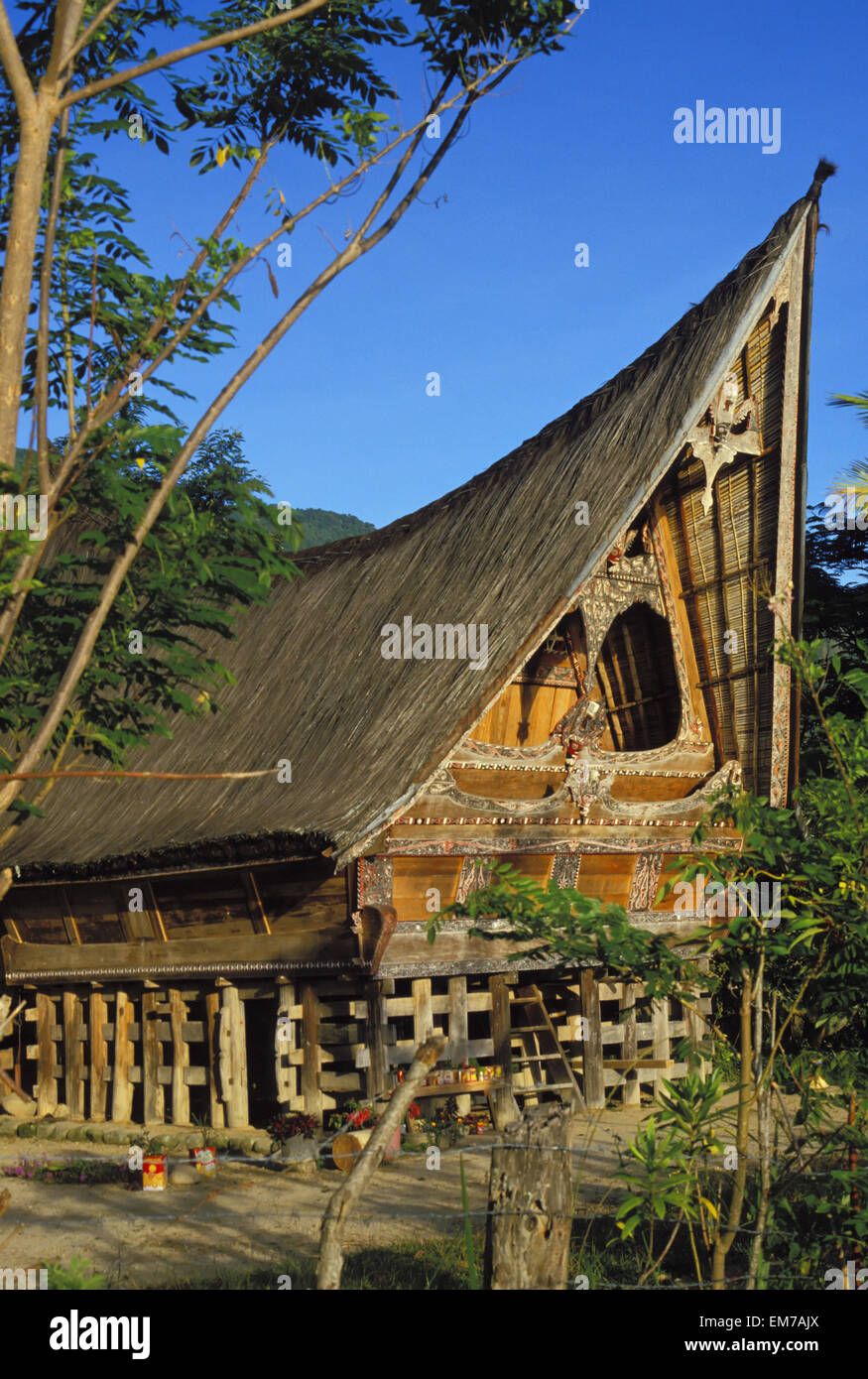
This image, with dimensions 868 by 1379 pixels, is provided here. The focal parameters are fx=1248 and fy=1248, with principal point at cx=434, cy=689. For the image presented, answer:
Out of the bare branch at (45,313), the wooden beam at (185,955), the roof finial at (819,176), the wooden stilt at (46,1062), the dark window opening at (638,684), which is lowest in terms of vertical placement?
the wooden stilt at (46,1062)

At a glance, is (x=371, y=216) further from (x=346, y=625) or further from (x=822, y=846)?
(x=346, y=625)

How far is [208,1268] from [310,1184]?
324cm

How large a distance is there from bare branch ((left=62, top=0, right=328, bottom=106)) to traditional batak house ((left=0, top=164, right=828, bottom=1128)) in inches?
233

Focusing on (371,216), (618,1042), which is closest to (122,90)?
(371,216)

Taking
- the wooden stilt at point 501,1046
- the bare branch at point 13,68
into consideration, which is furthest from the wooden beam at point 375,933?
the bare branch at point 13,68

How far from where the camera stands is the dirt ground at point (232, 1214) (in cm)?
827

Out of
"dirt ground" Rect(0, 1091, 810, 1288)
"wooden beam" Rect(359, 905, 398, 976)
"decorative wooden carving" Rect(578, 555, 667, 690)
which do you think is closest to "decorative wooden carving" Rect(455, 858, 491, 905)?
"wooden beam" Rect(359, 905, 398, 976)

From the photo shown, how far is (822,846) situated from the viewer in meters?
5.70

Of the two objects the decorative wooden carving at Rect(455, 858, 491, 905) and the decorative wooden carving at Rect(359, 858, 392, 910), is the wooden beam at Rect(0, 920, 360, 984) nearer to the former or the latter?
the decorative wooden carving at Rect(359, 858, 392, 910)

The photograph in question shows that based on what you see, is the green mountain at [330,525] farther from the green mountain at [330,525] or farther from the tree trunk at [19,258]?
the tree trunk at [19,258]

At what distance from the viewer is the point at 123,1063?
15492 millimetres

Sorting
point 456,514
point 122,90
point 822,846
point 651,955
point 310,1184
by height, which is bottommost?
point 310,1184

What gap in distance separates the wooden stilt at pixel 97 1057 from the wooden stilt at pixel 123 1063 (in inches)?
12.6

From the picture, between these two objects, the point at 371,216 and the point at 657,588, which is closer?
the point at 371,216
